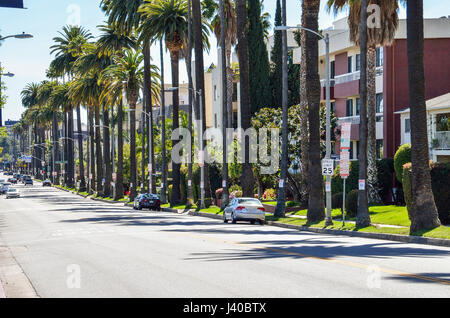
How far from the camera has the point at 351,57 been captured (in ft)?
Answer: 170

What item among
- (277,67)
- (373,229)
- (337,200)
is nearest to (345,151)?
(373,229)

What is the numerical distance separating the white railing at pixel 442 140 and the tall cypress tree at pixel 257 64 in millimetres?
23704

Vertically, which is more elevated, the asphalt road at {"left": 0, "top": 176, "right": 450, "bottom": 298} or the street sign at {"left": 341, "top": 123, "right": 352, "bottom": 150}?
the street sign at {"left": 341, "top": 123, "right": 352, "bottom": 150}

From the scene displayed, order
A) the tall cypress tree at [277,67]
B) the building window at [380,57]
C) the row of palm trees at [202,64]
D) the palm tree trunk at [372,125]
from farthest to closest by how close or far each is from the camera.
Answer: the tall cypress tree at [277,67] < the building window at [380,57] < the palm tree trunk at [372,125] < the row of palm trees at [202,64]

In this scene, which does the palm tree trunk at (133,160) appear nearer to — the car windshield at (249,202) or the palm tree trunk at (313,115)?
the car windshield at (249,202)

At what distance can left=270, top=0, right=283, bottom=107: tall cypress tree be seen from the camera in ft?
200

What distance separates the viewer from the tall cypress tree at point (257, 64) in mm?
62656

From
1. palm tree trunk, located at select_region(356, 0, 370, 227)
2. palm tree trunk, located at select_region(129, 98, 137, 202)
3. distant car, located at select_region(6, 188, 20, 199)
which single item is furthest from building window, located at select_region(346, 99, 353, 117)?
distant car, located at select_region(6, 188, 20, 199)

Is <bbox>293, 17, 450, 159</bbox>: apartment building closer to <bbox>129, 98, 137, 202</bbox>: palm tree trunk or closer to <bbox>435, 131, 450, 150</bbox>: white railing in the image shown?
<bbox>435, 131, 450, 150</bbox>: white railing

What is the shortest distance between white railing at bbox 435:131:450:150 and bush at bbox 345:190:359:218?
304 inches

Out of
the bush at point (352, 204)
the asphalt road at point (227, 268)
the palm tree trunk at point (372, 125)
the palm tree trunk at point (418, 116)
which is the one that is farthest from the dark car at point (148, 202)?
the palm tree trunk at point (418, 116)

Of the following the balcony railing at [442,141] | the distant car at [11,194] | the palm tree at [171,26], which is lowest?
the distant car at [11,194]

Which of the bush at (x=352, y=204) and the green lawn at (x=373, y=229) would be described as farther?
the bush at (x=352, y=204)

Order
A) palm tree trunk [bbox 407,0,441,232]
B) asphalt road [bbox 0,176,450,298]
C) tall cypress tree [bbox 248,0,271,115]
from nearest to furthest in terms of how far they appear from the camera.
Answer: asphalt road [bbox 0,176,450,298], palm tree trunk [bbox 407,0,441,232], tall cypress tree [bbox 248,0,271,115]
